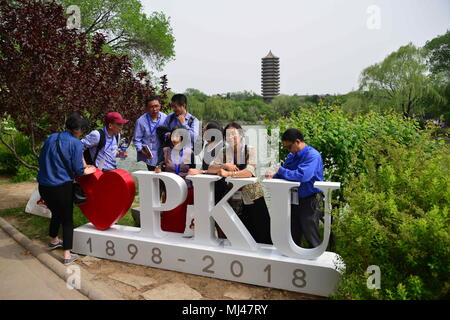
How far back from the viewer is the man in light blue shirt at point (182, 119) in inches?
180

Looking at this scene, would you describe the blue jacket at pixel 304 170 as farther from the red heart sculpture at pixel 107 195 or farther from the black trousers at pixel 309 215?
the red heart sculpture at pixel 107 195

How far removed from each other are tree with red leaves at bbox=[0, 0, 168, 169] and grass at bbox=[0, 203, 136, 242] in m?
1.48

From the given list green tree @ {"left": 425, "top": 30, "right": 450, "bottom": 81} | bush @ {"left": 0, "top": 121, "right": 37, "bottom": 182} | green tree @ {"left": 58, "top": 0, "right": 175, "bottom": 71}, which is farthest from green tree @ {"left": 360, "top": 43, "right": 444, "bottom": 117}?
bush @ {"left": 0, "top": 121, "right": 37, "bottom": 182}

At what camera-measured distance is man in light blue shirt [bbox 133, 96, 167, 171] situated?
190 inches

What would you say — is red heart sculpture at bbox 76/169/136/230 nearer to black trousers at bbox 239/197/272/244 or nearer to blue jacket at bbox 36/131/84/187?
blue jacket at bbox 36/131/84/187

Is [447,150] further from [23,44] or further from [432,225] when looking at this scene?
[23,44]

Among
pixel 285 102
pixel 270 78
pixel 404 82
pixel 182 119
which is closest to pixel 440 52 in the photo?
pixel 404 82

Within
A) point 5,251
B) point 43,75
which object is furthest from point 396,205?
point 43,75

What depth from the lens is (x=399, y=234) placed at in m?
2.39

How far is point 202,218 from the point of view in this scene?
150 inches

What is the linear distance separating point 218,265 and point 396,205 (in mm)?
1868

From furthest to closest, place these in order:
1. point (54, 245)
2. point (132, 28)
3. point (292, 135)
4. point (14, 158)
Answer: point (132, 28), point (14, 158), point (54, 245), point (292, 135)

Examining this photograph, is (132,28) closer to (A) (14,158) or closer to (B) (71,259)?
(A) (14,158)

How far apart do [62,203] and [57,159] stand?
0.53 metres
